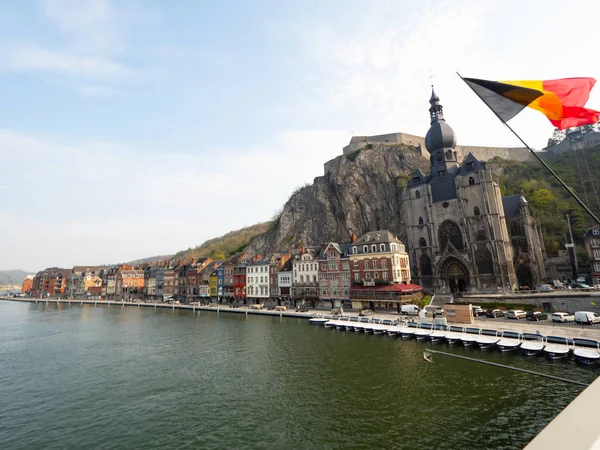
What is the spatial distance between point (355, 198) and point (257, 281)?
38221 millimetres

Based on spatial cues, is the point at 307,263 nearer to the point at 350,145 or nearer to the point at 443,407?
the point at 443,407

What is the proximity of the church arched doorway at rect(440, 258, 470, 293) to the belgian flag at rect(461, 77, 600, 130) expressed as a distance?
59.5m

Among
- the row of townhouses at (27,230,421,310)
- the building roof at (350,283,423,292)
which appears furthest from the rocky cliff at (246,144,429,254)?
the building roof at (350,283,423,292)

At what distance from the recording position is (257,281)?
81.8m

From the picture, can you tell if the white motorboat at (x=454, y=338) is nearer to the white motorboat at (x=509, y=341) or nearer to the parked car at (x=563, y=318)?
the white motorboat at (x=509, y=341)

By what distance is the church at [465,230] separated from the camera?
63.4m

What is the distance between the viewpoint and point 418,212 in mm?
74312

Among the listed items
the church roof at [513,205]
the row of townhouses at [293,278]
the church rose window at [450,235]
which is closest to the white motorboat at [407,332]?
the row of townhouses at [293,278]

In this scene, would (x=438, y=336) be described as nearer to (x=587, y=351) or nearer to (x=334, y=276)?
(x=587, y=351)

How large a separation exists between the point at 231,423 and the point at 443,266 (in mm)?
58580

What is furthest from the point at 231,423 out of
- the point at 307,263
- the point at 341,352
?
the point at 307,263

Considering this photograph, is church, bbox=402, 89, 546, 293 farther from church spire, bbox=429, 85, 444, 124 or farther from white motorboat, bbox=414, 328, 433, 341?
white motorboat, bbox=414, 328, 433, 341

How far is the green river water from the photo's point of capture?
60.6 ft

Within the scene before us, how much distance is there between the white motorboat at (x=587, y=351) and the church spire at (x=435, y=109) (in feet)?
200
